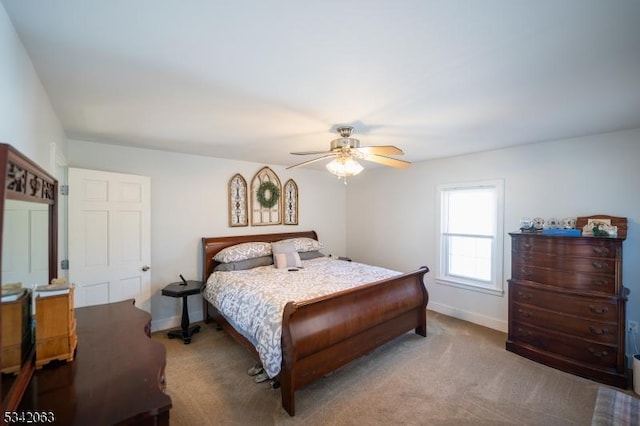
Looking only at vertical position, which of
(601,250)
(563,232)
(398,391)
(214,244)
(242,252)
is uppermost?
(563,232)

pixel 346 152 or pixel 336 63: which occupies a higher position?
pixel 336 63

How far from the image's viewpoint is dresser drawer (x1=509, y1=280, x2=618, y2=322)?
8.50 feet

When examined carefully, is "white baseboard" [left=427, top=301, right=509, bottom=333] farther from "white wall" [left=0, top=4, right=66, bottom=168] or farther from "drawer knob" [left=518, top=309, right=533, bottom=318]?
"white wall" [left=0, top=4, right=66, bottom=168]

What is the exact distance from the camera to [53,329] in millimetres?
1236

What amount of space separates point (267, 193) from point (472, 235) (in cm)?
327

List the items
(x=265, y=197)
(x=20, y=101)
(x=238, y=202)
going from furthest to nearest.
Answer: (x=265, y=197) → (x=238, y=202) → (x=20, y=101)

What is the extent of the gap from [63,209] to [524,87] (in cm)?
437

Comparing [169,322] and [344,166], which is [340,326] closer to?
[344,166]

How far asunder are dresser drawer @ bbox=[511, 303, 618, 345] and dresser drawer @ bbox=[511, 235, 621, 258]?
0.63 m

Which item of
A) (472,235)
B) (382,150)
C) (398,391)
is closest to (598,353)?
(472,235)

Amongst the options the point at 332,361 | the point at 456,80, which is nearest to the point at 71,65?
the point at 456,80

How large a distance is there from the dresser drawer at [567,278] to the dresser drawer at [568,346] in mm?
507

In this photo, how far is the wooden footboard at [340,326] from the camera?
7.25ft

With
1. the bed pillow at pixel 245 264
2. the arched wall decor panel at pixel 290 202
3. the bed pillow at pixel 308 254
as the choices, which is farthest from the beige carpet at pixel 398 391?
the arched wall decor panel at pixel 290 202
